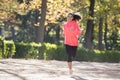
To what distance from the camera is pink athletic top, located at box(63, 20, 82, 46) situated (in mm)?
10820

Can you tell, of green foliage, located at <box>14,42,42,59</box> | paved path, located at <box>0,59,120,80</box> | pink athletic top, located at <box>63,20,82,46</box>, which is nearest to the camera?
paved path, located at <box>0,59,120,80</box>

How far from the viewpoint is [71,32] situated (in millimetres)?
10875

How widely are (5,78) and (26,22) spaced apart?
53443 millimetres

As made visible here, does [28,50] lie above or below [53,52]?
above

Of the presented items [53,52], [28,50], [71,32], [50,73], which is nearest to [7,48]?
[28,50]

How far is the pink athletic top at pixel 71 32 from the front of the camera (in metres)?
10.8

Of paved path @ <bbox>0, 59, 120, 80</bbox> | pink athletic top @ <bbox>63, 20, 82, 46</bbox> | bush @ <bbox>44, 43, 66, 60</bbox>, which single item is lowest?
bush @ <bbox>44, 43, 66, 60</bbox>

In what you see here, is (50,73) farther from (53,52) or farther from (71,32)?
(53,52)

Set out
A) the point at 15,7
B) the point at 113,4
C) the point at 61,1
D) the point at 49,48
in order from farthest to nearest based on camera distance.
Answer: the point at 15,7
the point at 113,4
the point at 61,1
the point at 49,48

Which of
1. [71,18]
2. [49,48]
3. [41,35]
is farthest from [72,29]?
[41,35]

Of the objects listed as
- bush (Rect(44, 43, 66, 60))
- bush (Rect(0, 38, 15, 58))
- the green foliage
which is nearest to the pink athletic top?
bush (Rect(44, 43, 66, 60))

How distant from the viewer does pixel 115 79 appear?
34.0ft

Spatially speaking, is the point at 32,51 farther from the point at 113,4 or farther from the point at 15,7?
the point at 15,7

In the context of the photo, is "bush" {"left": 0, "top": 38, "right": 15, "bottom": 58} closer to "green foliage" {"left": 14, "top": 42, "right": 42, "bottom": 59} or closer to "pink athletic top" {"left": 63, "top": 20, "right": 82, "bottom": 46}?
"green foliage" {"left": 14, "top": 42, "right": 42, "bottom": 59}
